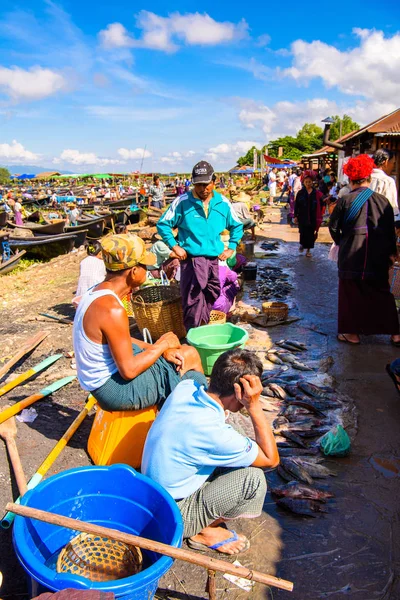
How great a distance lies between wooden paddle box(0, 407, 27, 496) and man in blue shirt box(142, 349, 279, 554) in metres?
1.00

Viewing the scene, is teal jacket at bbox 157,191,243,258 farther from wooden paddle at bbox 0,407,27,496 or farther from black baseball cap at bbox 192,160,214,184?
wooden paddle at bbox 0,407,27,496

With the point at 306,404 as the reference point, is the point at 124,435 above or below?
above

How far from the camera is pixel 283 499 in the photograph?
2.83 meters

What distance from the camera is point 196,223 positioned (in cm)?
483

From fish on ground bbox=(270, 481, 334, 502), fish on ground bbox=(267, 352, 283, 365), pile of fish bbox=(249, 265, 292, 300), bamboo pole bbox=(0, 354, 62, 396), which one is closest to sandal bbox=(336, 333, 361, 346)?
fish on ground bbox=(267, 352, 283, 365)

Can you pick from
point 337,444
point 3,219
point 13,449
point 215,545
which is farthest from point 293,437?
point 3,219

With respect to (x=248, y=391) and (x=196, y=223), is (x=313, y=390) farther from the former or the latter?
(x=196, y=223)

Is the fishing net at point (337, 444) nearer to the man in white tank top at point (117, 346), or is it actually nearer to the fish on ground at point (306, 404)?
the fish on ground at point (306, 404)

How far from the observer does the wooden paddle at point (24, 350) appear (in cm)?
505

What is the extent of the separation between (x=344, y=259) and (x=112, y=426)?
3322 millimetres

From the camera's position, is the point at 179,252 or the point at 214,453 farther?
the point at 179,252

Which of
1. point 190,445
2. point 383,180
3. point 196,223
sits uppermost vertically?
point 383,180

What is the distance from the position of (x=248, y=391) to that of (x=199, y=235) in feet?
9.29

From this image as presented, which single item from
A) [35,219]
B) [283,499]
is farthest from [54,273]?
[35,219]
